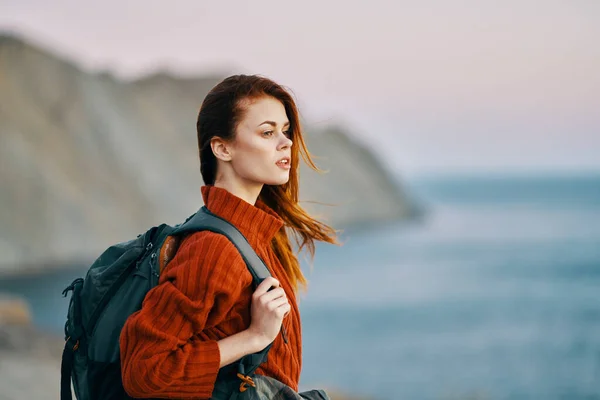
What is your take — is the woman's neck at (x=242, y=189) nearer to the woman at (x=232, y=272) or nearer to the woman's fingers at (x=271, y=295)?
the woman at (x=232, y=272)

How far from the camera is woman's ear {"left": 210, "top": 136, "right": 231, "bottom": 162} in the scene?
2.24 m

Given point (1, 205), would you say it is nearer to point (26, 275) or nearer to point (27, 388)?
point (26, 275)

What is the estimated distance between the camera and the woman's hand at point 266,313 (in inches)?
79.9

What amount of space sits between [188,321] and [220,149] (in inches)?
20.0

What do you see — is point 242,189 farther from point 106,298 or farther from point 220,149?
point 106,298

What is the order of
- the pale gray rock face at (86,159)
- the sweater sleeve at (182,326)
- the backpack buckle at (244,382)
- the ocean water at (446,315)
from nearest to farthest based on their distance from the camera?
the sweater sleeve at (182,326) < the backpack buckle at (244,382) < the ocean water at (446,315) < the pale gray rock face at (86,159)

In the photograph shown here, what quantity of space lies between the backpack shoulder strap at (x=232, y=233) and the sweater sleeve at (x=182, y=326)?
49mm

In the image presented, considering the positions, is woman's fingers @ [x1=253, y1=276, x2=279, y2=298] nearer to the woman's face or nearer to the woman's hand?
the woman's hand

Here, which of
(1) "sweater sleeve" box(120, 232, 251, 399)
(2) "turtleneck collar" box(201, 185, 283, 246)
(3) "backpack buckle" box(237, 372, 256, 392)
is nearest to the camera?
(1) "sweater sleeve" box(120, 232, 251, 399)

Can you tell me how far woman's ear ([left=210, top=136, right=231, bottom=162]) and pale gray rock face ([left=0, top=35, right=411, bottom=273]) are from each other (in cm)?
2537

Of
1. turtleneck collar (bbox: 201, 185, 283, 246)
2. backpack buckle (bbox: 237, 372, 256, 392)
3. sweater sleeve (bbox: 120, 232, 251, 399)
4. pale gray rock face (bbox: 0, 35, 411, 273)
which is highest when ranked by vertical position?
pale gray rock face (bbox: 0, 35, 411, 273)

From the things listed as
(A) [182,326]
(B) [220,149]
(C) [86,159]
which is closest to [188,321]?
(A) [182,326]

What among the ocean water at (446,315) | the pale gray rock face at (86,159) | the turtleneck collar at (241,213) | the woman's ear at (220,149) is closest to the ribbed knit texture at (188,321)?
the turtleneck collar at (241,213)

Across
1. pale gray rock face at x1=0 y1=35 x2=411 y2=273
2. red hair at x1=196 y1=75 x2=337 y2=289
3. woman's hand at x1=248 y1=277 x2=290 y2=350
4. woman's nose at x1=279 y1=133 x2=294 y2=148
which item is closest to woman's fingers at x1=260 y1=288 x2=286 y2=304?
woman's hand at x1=248 y1=277 x2=290 y2=350
